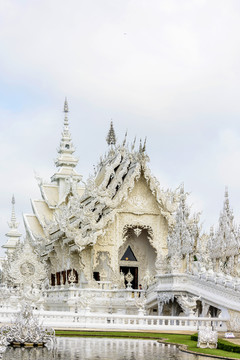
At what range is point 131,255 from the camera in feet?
114

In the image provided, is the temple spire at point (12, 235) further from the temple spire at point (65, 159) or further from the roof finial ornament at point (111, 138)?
the roof finial ornament at point (111, 138)

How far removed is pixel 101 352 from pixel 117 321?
923cm

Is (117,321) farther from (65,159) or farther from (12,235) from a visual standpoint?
(12,235)

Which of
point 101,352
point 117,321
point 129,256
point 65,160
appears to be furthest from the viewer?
point 65,160

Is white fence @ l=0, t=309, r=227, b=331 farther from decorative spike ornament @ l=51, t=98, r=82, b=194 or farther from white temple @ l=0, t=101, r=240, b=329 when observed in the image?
decorative spike ornament @ l=51, t=98, r=82, b=194

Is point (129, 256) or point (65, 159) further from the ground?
point (65, 159)

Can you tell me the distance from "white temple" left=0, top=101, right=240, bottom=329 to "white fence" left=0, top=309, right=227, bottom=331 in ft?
1.48

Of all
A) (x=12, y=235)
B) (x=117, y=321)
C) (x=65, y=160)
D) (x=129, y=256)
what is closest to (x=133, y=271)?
(x=129, y=256)

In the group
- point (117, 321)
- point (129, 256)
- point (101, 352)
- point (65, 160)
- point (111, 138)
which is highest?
point (65, 160)

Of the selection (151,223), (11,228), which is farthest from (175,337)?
(11,228)

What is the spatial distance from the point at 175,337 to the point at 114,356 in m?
5.78

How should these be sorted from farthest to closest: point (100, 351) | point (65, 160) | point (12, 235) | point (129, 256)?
1. point (12, 235)
2. point (65, 160)
3. point (129, 256)
4. point (100, 351)

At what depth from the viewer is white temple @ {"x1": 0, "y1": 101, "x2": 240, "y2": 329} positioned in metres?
25.3

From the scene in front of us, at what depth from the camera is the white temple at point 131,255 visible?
2533 cm
